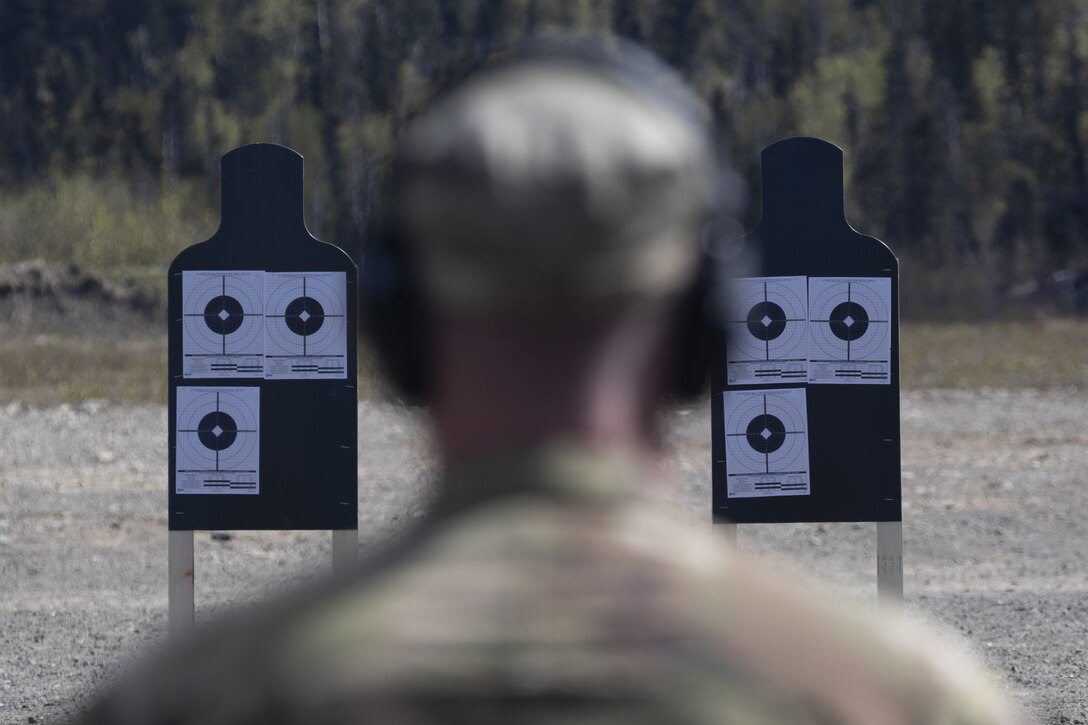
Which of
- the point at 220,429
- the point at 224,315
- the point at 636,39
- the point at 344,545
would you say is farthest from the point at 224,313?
the point at 636,39

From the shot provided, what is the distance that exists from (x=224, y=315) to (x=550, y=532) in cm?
483

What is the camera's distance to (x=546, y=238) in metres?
0.93

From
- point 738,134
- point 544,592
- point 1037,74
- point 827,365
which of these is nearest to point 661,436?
point 544,592

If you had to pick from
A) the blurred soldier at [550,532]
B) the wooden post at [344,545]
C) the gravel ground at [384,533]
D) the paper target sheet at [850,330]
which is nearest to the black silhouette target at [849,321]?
the paper target sheet at [850,330]

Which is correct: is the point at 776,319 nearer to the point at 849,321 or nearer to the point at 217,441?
the point at 849,321

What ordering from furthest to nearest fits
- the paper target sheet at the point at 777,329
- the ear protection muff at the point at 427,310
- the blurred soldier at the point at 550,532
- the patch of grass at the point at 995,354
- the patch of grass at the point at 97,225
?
the patch of grass at the point at 97,225 → the patch of grass at the point at 995,354 → the paper target sheet at the point at 777,329 → the ear protection muff at the point at 427,310 → the blurred soldier at the point at 550,532

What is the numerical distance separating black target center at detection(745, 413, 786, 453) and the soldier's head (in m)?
4.59

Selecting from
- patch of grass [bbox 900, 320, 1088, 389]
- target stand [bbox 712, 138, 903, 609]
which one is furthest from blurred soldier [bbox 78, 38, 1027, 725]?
patch of grass [bbox 900, 320, 1088, 389]

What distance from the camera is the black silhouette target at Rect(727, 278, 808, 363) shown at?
18.3ft

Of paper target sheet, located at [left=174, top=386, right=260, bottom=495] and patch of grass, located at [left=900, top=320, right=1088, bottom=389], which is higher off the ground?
patch of grass, located at [left=900, top=320, right=1088, bottom=389]

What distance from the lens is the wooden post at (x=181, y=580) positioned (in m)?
5.48

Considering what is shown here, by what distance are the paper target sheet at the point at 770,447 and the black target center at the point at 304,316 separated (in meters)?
1.55

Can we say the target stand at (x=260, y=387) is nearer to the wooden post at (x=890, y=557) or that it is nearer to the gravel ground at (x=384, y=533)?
the gravel ground at (x=384, y=533)

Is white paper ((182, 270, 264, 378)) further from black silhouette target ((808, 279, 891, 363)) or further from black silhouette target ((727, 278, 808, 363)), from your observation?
black silhouette target ((808, 279, 891, 363))
